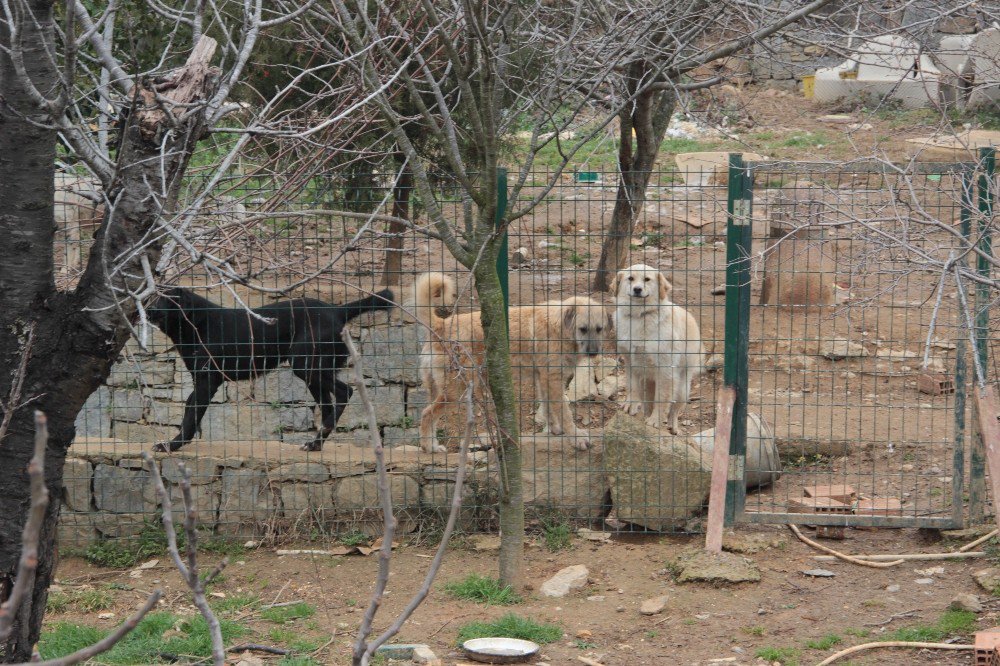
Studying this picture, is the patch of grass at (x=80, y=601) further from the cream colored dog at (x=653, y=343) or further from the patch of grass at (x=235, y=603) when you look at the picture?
the cream colored dog at (x=653, y=343)

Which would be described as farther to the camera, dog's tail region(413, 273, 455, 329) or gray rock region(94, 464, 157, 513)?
gray rock region(94, 464, 157, 513)

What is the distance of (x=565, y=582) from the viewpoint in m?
6.07

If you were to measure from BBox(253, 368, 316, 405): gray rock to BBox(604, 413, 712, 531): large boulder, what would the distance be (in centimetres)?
282

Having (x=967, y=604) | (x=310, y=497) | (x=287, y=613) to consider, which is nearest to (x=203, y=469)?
(x=310, y=497)

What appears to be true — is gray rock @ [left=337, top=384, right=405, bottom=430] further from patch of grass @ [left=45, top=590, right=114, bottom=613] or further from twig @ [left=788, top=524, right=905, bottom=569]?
twig @ [left=788, top=524, right=905, bottom=569]

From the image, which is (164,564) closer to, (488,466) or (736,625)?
(488,466)

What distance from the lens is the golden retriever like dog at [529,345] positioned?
700 centimetres

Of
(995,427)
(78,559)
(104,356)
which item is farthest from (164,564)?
(995,427)

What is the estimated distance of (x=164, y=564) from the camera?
6777 millimetres

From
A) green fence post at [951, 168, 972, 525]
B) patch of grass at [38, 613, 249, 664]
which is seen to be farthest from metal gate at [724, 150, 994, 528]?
patch of grass at [38, 613, 249, 664]

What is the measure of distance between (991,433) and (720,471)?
1.61 metres

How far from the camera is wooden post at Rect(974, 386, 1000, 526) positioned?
588cm

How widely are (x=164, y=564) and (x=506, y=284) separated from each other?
118 inches

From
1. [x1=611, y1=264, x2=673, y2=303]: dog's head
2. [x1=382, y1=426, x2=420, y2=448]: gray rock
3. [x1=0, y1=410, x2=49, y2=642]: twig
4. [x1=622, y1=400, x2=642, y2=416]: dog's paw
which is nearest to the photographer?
[x1=0, y1=410, x2=49, y2=642]: twig
